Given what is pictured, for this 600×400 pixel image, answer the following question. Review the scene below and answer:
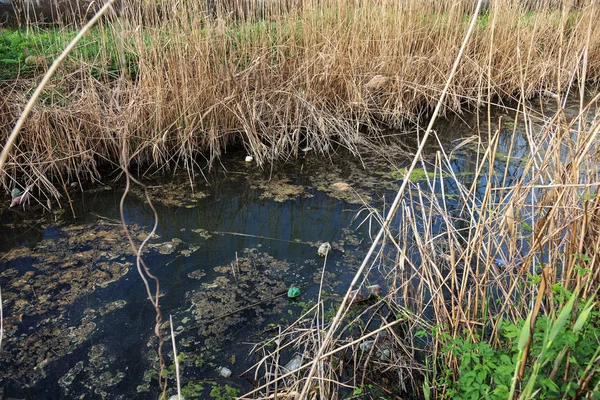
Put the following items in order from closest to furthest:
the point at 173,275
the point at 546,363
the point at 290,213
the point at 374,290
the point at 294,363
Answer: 1. the point at 546,363
2. the point at 294,363
3. the point at 374,290
4. the point at 173,275
5. the point at 290,213

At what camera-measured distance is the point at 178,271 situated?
2.29 metres

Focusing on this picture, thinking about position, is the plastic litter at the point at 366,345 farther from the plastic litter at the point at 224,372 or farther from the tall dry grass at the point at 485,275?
the plastic litter at the point at 224,372

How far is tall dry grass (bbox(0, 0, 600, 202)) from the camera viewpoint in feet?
9.54

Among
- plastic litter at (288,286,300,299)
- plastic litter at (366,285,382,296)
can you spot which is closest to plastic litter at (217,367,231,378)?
plastic litter at (288,286,300,299)

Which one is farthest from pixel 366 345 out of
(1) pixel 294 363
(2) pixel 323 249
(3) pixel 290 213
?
(3) pixel 290 213

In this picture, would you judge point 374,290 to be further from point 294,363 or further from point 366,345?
point 294,363

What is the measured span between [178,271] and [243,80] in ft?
5.15

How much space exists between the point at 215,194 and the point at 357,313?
1415mm

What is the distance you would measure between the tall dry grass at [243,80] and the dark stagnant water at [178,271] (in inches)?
10.5

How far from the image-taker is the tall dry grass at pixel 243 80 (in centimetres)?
291

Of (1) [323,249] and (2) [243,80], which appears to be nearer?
(1) [323,249]

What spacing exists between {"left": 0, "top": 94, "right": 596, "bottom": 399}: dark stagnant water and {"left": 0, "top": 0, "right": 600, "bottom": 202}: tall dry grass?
27 cm

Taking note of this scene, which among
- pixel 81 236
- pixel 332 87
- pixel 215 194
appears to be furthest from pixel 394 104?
pixel 81 236

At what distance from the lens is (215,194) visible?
3074mm
